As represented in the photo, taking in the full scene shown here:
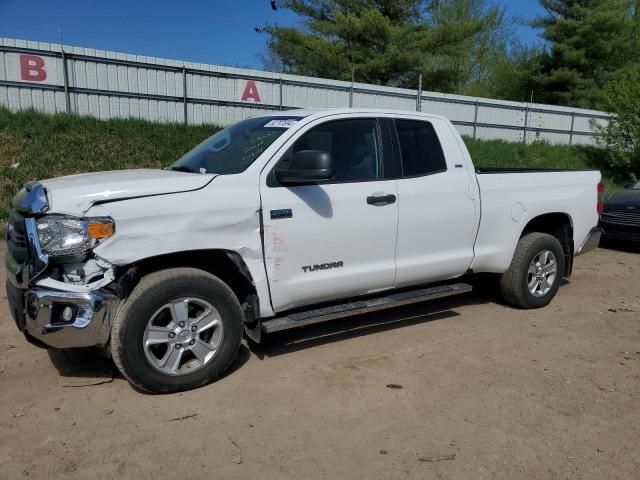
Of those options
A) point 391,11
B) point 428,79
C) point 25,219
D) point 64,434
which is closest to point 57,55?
point 25,219

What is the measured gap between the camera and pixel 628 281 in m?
7.07

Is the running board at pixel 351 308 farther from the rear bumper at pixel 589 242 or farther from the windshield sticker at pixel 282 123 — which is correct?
the rear bumper at pixel 589 242

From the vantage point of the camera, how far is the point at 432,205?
4.67 meters

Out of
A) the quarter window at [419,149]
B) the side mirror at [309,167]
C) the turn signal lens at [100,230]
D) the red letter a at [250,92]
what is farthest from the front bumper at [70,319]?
the red letter a at [250,92]

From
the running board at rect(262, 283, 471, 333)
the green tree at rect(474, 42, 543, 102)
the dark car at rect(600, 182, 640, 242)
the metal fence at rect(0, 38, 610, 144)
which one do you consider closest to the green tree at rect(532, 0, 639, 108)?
the green tree at rect(474, 42, 543, 102)

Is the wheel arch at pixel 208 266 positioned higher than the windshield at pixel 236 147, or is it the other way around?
the windshield at pixel 236 147

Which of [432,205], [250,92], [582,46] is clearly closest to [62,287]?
[432,205]

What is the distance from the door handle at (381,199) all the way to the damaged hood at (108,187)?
1.22 metres

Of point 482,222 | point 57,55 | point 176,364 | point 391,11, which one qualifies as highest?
point 391,11

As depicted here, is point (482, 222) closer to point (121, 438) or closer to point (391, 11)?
point (121, 438)

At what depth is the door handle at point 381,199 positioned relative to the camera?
170 inches

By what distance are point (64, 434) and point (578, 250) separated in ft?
16.8

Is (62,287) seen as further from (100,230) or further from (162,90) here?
(162,90)

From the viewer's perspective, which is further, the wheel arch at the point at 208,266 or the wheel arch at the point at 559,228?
the wheel arch at the point at 559,228
